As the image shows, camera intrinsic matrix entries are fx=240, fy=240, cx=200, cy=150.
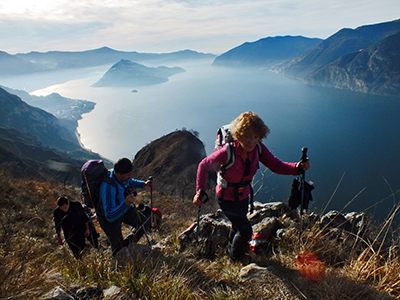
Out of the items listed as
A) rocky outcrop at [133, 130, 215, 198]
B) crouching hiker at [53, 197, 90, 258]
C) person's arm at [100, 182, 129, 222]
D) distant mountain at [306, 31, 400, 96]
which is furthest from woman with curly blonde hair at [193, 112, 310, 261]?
distant mountain at [306, 31, 400, 96]

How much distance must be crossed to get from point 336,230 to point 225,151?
8.22 ft

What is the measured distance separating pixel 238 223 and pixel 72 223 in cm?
312

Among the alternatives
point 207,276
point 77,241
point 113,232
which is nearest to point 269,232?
point 207,276

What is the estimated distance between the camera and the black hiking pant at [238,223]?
3.39 m

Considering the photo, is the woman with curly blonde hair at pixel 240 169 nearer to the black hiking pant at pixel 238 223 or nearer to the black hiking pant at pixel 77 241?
the black hiking pant at pixel 238 223

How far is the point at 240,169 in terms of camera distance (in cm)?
318

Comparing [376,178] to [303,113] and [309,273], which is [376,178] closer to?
[303,113]

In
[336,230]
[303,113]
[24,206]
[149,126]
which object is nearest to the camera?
[336,230]

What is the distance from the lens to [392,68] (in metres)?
176

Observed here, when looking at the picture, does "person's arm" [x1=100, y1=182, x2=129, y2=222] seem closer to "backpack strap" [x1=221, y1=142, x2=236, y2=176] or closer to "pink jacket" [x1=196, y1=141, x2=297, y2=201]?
"pink jacket" [x1=196, y1=141, x2=297, y2=201]

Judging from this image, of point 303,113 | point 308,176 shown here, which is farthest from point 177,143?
point 303,113

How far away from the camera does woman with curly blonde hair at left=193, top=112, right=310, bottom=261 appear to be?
2.99m

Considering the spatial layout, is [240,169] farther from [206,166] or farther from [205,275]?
[205,275]

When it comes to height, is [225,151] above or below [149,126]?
above
